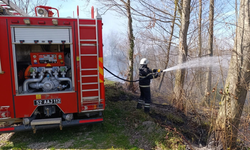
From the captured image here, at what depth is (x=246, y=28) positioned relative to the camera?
3.41 meters

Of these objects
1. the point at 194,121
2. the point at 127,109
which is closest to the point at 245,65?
the point at 194,121

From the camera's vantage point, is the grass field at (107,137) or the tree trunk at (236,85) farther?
the grass field at (107,137)

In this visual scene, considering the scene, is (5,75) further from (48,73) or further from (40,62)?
(48,73)

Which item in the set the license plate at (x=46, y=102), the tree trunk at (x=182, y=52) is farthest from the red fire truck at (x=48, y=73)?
the tree trunk at (x=182, y=52)

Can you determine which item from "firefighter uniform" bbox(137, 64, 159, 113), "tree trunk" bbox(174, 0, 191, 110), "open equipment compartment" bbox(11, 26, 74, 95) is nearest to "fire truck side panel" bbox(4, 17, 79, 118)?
"open equipment compartment" bbox(11, 26, 74, 95)

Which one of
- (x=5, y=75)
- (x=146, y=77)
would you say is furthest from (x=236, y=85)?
(x=5, y=75)

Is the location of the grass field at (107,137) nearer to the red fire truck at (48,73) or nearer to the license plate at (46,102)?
the red fire truck at (48,73)

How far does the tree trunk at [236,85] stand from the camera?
11.2 ft

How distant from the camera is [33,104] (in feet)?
12.9

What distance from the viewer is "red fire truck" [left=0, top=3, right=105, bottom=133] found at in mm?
3723

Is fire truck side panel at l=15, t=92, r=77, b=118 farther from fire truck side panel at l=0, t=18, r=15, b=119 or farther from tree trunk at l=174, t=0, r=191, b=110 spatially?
tree trunk at l=174, t=0, r=191, b=110

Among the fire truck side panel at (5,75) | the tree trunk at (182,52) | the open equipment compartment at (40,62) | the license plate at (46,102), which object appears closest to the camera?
the fire truck side panel at (5,75)

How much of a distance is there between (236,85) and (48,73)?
15.2 ft

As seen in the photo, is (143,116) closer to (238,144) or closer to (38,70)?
(238,144)
